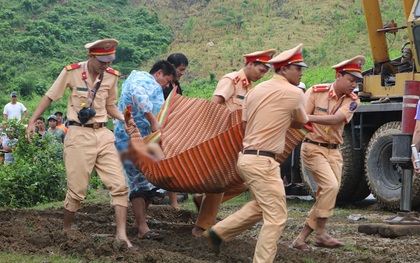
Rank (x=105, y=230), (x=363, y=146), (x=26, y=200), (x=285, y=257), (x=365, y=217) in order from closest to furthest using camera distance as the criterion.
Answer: (x=285, y=257) → (x=105, y=230) → (x=365, y=217) → (x=26, y=200) → (x=363, y=146)

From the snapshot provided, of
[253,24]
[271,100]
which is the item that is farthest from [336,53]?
[271,100]

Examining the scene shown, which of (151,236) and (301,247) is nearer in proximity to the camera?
(301,247)

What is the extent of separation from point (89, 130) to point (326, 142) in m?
2.28

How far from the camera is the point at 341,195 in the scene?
15.4 meters

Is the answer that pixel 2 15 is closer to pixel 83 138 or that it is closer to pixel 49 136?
pixel 49 136

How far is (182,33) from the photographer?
4297 centimetres

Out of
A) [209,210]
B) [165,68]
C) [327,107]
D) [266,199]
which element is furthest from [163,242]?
[266,199]

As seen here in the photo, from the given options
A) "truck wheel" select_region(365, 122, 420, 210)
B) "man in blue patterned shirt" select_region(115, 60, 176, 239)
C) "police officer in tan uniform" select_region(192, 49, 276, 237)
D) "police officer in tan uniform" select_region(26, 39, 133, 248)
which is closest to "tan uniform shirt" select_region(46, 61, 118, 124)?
"police officer in tan uniform" select_region(26, 39, 133, 248)

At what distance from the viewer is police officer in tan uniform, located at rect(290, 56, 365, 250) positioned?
9391 millimetres

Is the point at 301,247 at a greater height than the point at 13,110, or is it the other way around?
the point at 301,247

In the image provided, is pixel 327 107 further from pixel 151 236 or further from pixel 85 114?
pixel 85 114

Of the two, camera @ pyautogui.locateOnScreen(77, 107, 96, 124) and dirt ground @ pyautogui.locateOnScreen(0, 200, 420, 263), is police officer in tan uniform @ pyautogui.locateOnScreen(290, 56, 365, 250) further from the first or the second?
camera @ pyautogui.locateOnScreen(77, 107, 96, 124)

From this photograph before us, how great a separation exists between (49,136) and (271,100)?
7480 mm

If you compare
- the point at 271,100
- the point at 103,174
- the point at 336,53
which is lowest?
the point at 336,53
